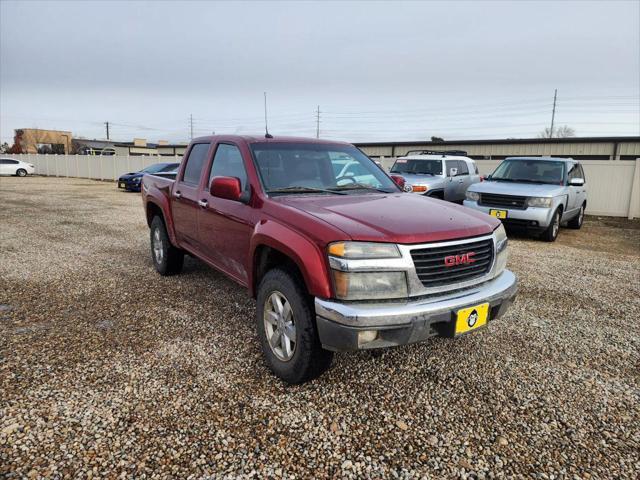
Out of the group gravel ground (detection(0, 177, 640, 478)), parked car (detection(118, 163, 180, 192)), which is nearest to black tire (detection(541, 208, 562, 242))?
gravel ground (detection(0, 177, 640, 478))

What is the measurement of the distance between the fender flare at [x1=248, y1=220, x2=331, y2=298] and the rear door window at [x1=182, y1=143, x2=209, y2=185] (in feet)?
5.71

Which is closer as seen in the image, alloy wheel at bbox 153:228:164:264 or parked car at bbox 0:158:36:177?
alloy wheel at bbox 153:228:164:264

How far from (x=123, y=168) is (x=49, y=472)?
2954 cm

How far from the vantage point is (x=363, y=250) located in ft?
8.30

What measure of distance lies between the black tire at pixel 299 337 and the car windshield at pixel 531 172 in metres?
8.18

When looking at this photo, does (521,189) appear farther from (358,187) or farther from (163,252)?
(163,252)

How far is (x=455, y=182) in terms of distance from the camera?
11.7 m

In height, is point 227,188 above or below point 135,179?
above

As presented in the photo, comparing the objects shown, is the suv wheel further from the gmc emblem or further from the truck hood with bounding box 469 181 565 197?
Result: the gmc emblem

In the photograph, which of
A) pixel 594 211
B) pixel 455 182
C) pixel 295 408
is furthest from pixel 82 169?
pixel 295 408

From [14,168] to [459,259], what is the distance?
127 ft

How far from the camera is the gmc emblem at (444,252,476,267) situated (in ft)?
8.98

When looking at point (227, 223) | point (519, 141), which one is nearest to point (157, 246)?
point (227, 223)

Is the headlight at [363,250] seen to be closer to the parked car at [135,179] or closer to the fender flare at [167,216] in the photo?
the fender flare at [167,216]
